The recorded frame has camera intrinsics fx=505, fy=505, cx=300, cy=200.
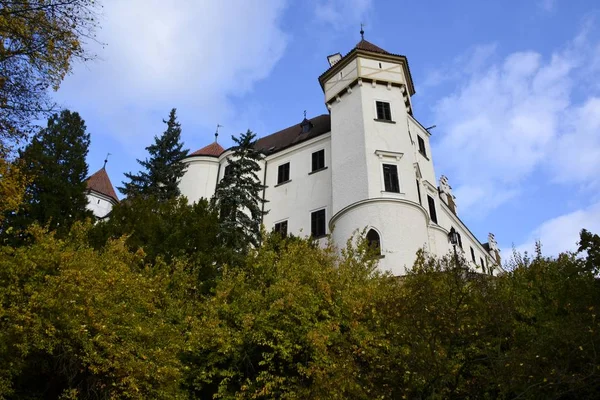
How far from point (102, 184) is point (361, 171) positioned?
26.0m

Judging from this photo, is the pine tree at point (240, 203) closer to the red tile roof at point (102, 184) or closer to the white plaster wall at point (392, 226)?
the white plaster wall at point (392, 226)

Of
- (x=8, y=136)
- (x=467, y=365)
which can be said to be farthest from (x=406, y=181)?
(x=8, y=136)

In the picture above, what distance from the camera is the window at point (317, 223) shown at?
85.6ft

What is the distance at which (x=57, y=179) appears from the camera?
2153cm

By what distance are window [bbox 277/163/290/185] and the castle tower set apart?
3.79 m

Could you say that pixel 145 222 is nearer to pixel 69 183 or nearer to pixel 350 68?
pixel 69 183

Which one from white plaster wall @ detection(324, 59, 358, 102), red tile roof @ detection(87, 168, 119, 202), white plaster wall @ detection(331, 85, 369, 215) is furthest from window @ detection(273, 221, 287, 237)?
red tile roof @ detection(87, 168, 119, 202)

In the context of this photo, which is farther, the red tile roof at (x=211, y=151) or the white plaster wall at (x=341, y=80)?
the red tile roof at (x=211, y=151)

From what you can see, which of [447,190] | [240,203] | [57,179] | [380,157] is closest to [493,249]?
[447,190]

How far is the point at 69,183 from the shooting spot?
21984mm

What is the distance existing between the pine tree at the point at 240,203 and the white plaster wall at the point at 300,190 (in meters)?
4.02

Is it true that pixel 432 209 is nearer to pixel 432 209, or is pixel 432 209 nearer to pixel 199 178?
pixel 432 209

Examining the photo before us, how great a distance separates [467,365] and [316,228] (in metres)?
15.8

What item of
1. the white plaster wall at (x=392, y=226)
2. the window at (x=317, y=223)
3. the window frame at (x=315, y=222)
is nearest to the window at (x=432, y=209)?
the white plaster wall at (x=392, y=226)
